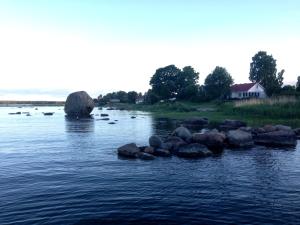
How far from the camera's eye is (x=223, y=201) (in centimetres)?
1664

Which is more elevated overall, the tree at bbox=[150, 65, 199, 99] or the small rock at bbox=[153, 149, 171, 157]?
the tree at bbox=[150, 65, 199, 99]

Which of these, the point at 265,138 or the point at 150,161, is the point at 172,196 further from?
the point at 265,138

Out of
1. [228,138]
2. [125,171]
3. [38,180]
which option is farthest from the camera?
[228,138]

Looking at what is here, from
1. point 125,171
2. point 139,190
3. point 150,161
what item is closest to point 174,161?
point 150,161

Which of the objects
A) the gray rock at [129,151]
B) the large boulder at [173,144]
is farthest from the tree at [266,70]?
the gray rock at [129,151]

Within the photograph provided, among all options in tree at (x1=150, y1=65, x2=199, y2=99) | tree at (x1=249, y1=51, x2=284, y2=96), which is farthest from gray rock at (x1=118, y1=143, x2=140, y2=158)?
tree at (x1=150, y1=65, x2=199, y2=99)

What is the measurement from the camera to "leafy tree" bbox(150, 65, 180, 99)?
14688 cm

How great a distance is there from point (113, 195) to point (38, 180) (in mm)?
6338

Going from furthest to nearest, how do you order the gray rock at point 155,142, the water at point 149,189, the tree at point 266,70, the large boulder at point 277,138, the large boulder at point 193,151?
the tree at point 266,70
the large boulder at point 277,138
the gray rock at point 155,142
the large boulder at point 193,151
the water at point 149,189

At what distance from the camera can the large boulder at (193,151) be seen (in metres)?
29.5

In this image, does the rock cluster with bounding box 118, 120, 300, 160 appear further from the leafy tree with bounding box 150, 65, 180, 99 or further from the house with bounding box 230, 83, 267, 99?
the leafy tree with bounding box 150, 65, 180, 99

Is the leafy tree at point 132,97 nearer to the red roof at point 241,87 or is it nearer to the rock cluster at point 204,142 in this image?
the red roof at point 241,87

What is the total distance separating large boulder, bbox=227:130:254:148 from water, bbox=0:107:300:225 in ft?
14.1

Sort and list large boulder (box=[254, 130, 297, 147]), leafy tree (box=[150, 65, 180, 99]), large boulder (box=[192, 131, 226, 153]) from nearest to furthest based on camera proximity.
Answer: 1. large boulder (box=[192, 131, 226, 153])
2. large boulder (box=[254, 130, 297, 147])
3. leafy tree (box=[150, 65, 180, 99])
